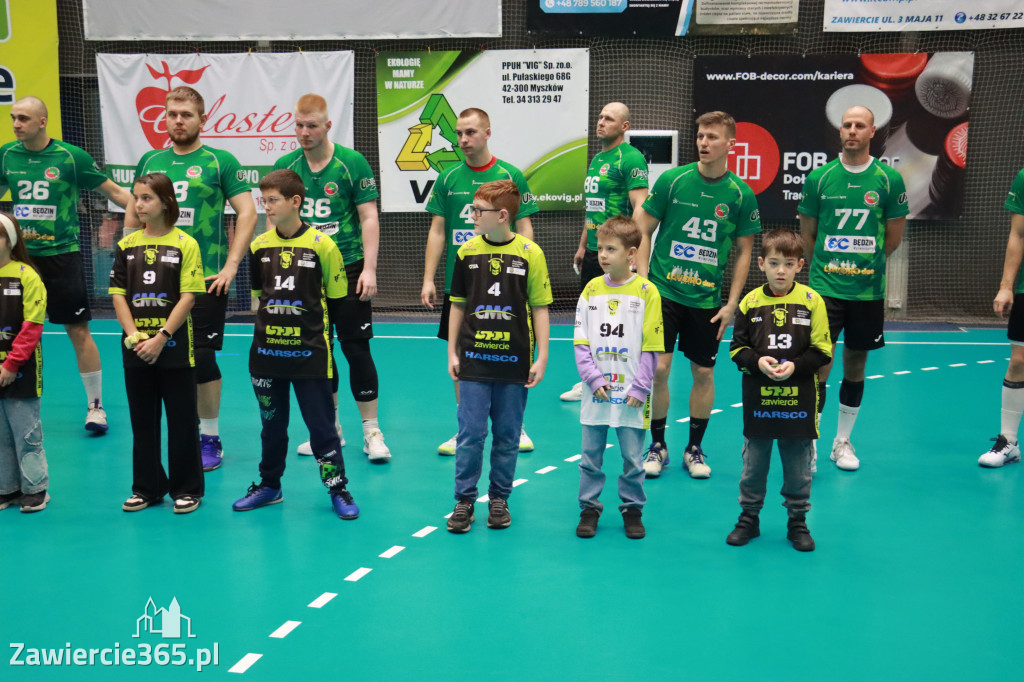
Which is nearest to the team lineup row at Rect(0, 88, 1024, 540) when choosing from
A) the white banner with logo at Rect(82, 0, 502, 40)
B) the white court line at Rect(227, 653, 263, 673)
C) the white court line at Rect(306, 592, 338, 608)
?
the white court line at Rect(306, 592, 338, 608)

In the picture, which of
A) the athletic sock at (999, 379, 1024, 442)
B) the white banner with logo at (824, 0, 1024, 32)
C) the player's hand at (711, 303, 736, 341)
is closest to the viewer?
the player's hand at (711, 303, 736, 341)

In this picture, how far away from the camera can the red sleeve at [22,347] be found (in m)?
4.58

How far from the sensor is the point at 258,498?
4938 millimetres

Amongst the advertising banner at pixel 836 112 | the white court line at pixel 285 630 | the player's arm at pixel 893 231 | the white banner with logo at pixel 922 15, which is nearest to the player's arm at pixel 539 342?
Answer: the white court line at pixel 285 630

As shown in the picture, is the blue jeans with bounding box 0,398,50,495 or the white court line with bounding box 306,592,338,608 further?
the blue jeans with bounding box 0,398,50,495

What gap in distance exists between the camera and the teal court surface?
336 cm

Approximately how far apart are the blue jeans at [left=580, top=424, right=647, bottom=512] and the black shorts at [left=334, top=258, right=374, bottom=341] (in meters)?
1.64

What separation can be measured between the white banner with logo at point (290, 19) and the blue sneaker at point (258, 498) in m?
7.75

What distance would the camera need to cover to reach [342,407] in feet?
24.0

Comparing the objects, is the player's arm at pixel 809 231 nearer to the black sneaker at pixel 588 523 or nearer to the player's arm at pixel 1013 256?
the player's arm at pixel 1013 256

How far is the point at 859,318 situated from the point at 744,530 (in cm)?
178

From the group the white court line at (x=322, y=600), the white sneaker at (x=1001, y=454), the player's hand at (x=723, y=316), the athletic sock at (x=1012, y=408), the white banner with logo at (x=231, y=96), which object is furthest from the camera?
the white banner with logo at (x=231, y=96)

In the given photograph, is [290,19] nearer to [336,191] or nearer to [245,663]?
[336,191]

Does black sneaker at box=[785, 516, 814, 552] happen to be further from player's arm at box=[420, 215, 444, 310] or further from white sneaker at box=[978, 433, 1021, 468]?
player's arm at box=[420, 215, 444, 310]
